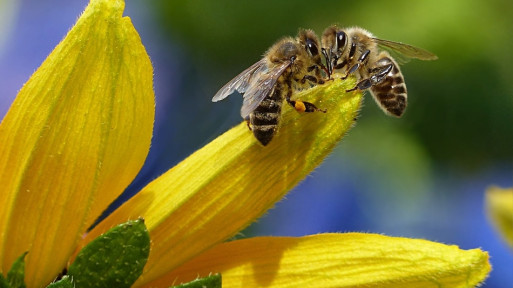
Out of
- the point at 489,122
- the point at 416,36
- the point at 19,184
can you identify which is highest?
the point at 19,184

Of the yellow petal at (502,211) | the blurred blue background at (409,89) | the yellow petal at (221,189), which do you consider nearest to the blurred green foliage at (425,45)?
the blurred blue background at (409,89)

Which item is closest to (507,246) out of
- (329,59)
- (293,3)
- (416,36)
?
(329,59)

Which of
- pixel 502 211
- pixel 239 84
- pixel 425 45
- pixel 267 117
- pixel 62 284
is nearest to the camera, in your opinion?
pixel 62 284

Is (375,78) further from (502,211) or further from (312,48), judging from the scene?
(502,211)

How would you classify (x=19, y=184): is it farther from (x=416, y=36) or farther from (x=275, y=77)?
(x=416, y=36)

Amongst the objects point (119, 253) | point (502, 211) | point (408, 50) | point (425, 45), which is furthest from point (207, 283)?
point (425, 45)

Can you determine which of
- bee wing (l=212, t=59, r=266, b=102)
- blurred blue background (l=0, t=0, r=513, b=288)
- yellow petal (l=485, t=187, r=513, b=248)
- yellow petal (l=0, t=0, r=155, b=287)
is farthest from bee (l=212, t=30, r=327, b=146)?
blurred blue background (l=0, t=0, r=513, b=288)

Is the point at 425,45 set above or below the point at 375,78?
below
